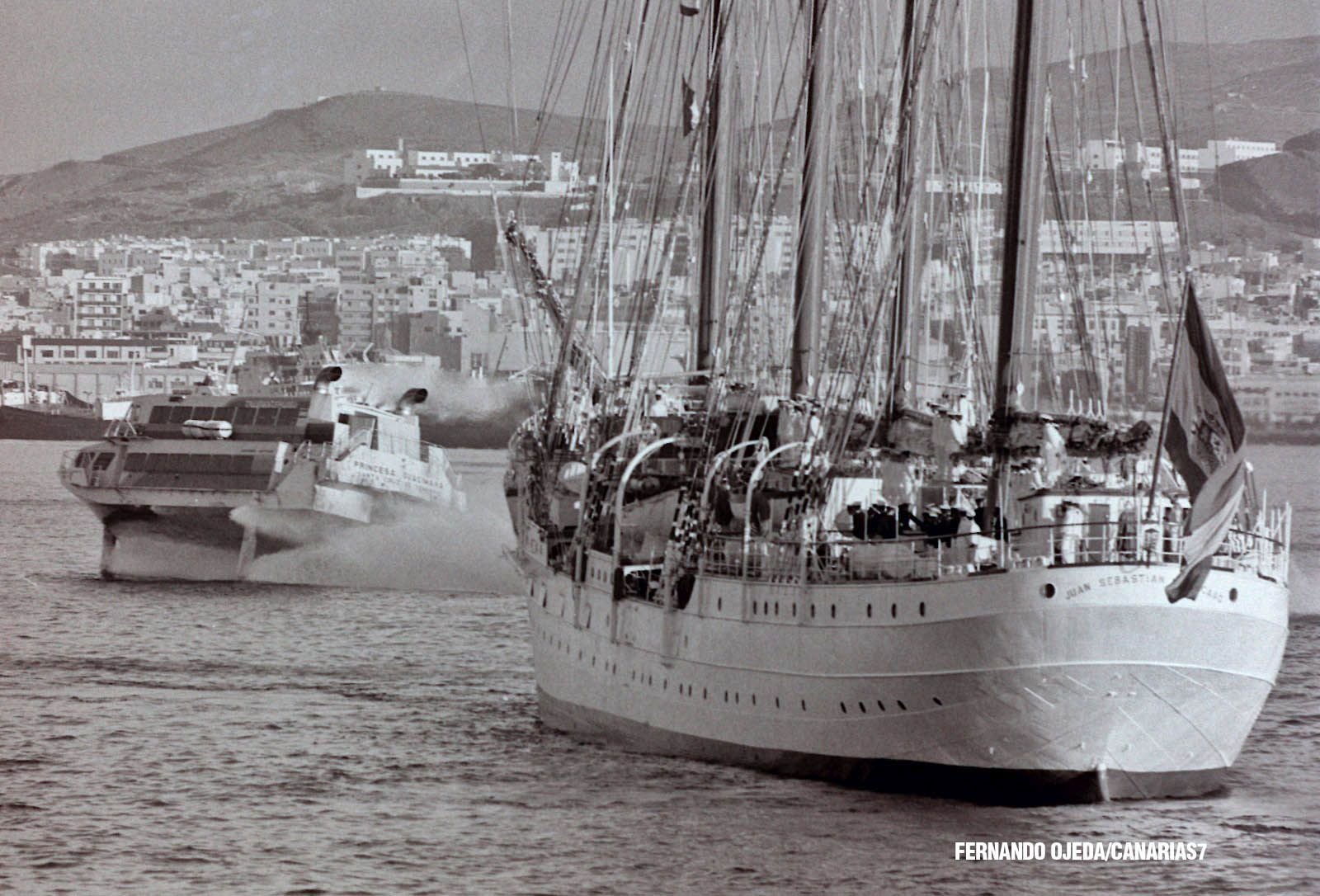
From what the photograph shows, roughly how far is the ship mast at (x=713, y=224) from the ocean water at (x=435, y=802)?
676 cm

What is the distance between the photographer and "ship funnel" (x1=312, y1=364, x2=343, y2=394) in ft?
207

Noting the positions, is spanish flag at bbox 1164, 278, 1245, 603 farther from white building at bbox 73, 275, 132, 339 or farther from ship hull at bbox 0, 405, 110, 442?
white building at bbox 73, 275, 132, 339

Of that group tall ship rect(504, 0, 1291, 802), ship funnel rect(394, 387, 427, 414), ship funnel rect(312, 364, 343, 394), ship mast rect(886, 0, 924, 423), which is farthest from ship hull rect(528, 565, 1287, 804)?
ship funnel rect(394, 387, 427, 414)

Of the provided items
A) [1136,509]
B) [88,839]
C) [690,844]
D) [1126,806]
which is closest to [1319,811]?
[1126,806]

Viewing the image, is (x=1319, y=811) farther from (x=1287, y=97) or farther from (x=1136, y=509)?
(x=1287, y=97)

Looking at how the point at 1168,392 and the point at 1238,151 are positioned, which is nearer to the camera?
the point at 1168,392

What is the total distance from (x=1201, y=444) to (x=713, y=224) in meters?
16.7

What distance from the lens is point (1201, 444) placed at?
24.8m

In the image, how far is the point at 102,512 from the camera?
58.7 meters

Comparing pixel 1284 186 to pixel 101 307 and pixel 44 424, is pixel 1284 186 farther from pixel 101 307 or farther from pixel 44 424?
pixel 101 307

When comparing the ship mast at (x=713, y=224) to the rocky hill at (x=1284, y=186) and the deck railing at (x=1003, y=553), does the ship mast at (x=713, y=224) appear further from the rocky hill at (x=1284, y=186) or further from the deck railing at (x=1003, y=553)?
the rocky hill at (x=1284, y=186)

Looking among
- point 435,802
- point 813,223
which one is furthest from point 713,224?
point 435,802

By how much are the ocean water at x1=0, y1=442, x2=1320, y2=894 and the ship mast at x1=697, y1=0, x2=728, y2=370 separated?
676cm

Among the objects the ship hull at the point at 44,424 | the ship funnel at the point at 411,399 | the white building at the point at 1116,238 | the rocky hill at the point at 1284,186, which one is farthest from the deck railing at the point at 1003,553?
the ship hull at the point at 44,424
